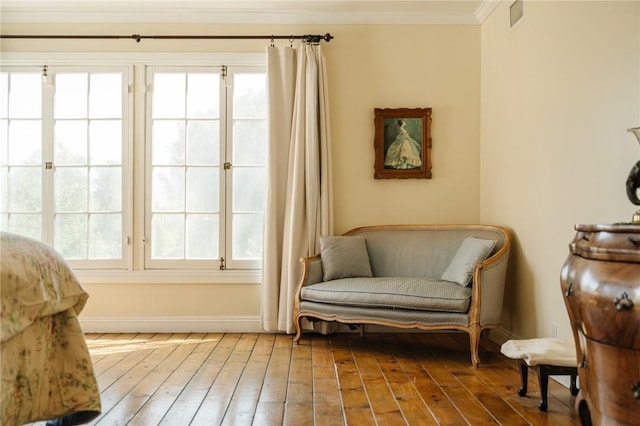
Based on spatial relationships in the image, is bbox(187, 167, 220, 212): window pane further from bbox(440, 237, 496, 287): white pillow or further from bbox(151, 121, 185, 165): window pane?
bbox(440, 237, 496, 287): white pillow

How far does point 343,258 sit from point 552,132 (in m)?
1.76

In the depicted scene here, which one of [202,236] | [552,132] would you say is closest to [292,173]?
[202,236]

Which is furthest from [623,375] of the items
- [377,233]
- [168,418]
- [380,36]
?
[380,36]

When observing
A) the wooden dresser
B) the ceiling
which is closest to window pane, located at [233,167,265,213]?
the ceiling

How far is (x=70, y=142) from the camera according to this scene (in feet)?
15.1

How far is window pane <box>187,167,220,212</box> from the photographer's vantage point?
15.1ft

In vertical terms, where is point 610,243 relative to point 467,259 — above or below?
above

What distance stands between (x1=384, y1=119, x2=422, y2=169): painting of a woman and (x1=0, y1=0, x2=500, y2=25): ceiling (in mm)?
928

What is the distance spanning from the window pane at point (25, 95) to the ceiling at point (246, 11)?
1.57 ft

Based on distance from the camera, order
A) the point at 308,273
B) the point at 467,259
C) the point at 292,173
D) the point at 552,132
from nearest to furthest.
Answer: the point at 552,132
the point at 467,259
the point at 308,273
the point at 292,173

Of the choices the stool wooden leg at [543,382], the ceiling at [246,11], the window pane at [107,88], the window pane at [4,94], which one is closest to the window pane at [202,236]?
the window pane at [107,88]

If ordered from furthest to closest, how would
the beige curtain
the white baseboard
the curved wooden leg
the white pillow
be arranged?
the white baseboard < the beige curtain < the white pillow < the curved wooden leg

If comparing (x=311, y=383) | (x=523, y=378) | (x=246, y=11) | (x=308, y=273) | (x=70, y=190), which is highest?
(x=246, y=11)

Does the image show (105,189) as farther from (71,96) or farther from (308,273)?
(308,273)
